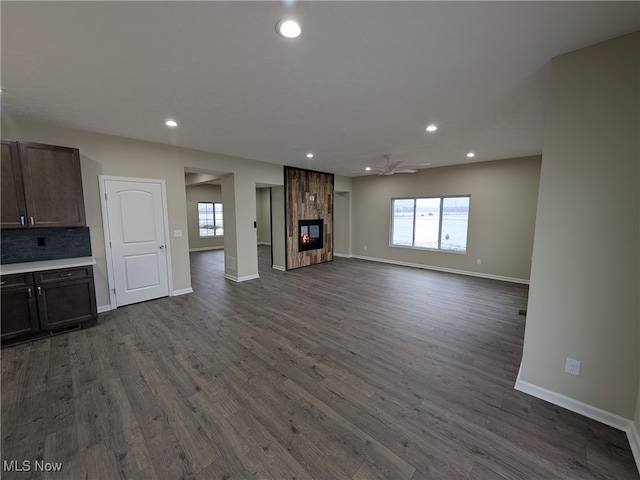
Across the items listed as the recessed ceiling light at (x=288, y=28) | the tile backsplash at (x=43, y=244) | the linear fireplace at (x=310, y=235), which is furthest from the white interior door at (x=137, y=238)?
the recessed ceiling light at (x=288, y=28)

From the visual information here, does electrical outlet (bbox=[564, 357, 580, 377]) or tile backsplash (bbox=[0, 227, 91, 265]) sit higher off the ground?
tile backsplash (bbox=[0, 227, 91, 265])

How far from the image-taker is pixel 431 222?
7.01 metres

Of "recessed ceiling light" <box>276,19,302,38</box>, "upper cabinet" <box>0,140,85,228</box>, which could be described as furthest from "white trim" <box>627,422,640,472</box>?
"upper cabinet" <box>0,140,85,228</box>

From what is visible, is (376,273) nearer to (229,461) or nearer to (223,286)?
(223,286)

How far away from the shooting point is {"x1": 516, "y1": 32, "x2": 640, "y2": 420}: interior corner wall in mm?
1739

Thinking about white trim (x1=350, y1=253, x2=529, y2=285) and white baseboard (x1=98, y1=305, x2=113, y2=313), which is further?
white trim (x1=350, y1=253, x2=529, y2=285)

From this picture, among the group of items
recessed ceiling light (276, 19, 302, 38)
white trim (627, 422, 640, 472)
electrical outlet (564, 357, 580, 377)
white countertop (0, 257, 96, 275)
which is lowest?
white trim (627, 422, 640, 472)

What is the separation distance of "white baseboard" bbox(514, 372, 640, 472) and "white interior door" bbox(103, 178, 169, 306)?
17.3 feet

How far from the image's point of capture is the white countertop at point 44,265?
296 centimetres

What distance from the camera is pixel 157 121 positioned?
129 inches

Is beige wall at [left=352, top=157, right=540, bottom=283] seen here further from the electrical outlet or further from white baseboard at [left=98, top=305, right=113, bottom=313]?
white baseboard at [left=98, top=305, right=113, bottom=313]

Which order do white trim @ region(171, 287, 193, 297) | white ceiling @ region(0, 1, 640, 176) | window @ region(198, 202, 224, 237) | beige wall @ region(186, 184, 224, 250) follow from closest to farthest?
1. white ceiling @ region(0, 1, 640, 176)
2. white trim @ region(171, 287, 193, 297)
3. beige wall @ region(186, 184, 224, 250)
4. window @ region(198, 202, 224, 237)

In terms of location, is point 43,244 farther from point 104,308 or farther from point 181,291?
point 181,291

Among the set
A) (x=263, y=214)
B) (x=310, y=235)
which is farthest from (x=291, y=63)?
(x=263, y=214)
